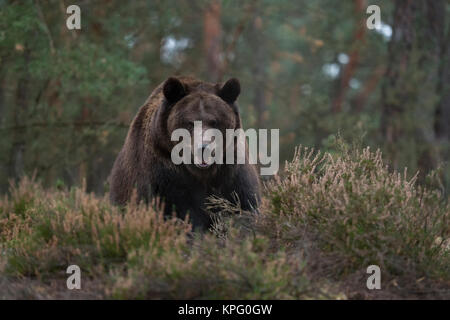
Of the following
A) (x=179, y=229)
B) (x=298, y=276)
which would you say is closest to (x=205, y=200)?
(x=179, y=229)

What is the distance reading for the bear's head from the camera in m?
6.33

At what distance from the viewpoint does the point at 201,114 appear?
6.46 m

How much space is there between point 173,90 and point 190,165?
854mm

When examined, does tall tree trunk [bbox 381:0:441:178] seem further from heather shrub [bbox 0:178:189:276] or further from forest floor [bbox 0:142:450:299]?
heather shrub [bbox 0:178:189:276]

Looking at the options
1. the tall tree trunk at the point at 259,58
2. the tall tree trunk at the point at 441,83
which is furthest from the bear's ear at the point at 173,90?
the tall tree trunk at the point at 259,58

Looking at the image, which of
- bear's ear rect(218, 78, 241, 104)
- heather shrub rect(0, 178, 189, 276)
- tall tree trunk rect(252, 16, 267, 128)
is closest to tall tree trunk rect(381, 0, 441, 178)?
bear's ear rect(218, 78, 241, 104)

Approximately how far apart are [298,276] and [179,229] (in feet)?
4.17

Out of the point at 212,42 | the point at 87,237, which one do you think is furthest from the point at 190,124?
the point at 212,42

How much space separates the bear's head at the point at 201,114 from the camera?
6.33 metres

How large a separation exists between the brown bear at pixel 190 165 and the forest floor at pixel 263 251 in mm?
913

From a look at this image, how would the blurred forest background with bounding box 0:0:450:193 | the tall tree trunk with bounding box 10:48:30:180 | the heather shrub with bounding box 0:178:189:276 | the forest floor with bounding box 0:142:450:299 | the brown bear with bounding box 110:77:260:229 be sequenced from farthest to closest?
the tall tree trunk with bounding box 10:48:30:180
the blurred forest background with bounding box 0:0:450:193
the brown bear with bounding box 110:77:260:229
the heather shrub with bounding box 0:178:189:276
the forest floor with bounding box 0:142:450:299

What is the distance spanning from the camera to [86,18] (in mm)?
14516
